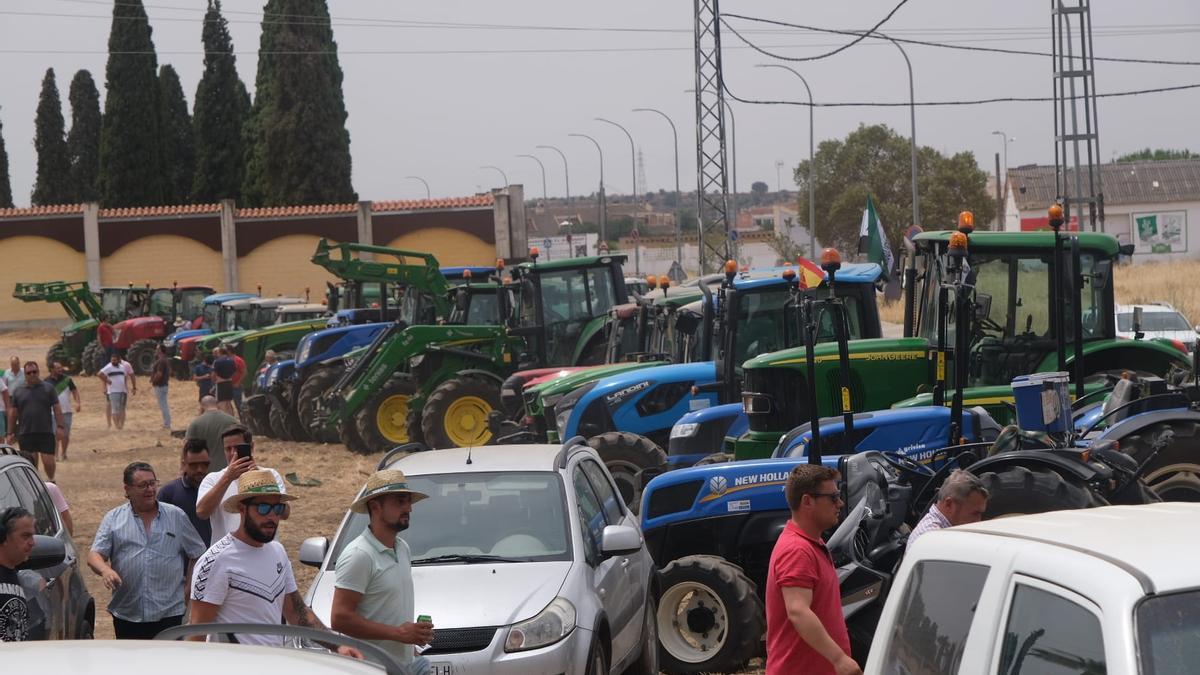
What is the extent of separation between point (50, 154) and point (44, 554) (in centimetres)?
7558

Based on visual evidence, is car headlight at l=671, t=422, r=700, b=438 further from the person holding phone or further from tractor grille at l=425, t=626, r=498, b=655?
tractor grille at l=425, t=626, r=498, b=655

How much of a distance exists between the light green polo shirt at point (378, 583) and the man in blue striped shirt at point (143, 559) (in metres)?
1.96

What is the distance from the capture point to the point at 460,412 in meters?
22.3

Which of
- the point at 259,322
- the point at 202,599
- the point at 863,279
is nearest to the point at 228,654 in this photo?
the point at 202,599

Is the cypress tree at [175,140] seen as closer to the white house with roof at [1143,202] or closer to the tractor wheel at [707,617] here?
the white house with roof at [1143,202]

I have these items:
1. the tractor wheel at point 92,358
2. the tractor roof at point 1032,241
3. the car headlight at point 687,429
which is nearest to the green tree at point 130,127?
the tractor wheel at point 92,358

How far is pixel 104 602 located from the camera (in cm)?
1260

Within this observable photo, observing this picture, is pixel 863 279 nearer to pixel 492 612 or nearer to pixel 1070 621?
pixel 492 612

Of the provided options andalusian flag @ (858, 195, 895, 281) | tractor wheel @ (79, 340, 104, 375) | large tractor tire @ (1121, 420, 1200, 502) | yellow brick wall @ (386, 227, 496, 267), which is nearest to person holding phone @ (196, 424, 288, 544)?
large tractor tire @ (1121, 420, 1200, 502)

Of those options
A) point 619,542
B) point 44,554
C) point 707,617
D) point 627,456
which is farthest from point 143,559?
point 627,456

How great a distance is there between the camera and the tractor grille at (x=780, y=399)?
12.5 meters

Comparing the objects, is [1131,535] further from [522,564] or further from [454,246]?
[454,246]

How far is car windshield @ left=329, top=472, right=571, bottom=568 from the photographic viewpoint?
813 cm

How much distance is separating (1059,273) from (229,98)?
62.9 metres
